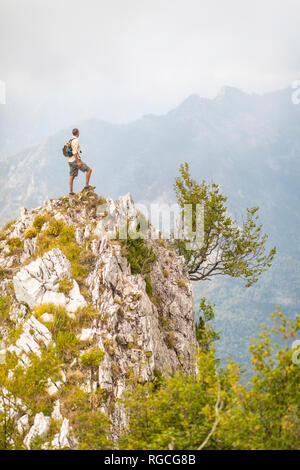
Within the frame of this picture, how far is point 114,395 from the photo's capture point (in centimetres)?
1412

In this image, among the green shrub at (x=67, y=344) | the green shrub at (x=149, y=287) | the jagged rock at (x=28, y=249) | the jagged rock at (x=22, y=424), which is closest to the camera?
the jagged rock at (x=22, y=424)

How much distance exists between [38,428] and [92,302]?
6393mm

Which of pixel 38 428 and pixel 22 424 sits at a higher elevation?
pixel 22 424

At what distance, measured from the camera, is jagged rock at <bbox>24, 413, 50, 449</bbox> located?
1127 centimetres

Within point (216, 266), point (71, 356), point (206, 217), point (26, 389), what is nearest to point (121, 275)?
point (71, 356)

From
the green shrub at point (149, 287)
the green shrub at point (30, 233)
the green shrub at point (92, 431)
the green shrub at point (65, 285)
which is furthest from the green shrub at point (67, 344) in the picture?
the green shrub at point (30, 233)

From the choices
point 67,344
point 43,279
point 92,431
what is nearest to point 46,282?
point 43,279

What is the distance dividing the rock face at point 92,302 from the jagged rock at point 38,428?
0.03 m

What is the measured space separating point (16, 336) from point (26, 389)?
3644 mm

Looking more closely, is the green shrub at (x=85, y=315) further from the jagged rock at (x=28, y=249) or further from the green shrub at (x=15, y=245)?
the green shrub at (x=15, y=245)

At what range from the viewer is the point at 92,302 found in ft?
55.9

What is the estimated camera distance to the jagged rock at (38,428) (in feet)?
37.0

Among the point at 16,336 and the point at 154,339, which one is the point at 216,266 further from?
the point at 16,336

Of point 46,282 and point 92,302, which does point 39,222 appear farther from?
point 92,302
